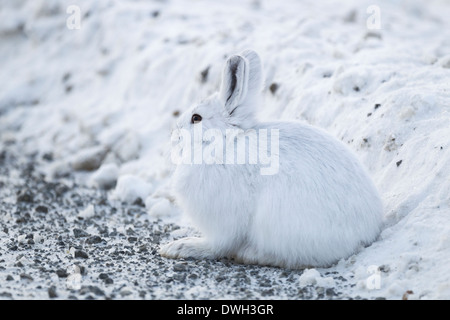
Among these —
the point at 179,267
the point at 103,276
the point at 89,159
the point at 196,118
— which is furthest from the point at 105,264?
the point at 89,159

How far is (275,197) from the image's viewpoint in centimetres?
386

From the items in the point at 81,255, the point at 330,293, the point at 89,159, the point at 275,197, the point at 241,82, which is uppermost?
the point at 241,82

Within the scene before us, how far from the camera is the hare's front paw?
13.7ft

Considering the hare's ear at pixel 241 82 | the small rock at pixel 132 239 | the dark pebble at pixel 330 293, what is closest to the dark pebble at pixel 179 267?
the small rock at pixel 132 239

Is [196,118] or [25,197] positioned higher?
[196,118]

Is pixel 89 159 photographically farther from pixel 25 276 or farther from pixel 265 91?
pixel 25 276

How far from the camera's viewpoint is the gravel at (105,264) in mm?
3475

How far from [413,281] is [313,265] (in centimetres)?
70

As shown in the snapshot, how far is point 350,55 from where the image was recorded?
20.9ft

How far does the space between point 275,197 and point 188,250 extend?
770 mm

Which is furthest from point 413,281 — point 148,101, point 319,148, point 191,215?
point 148,101
